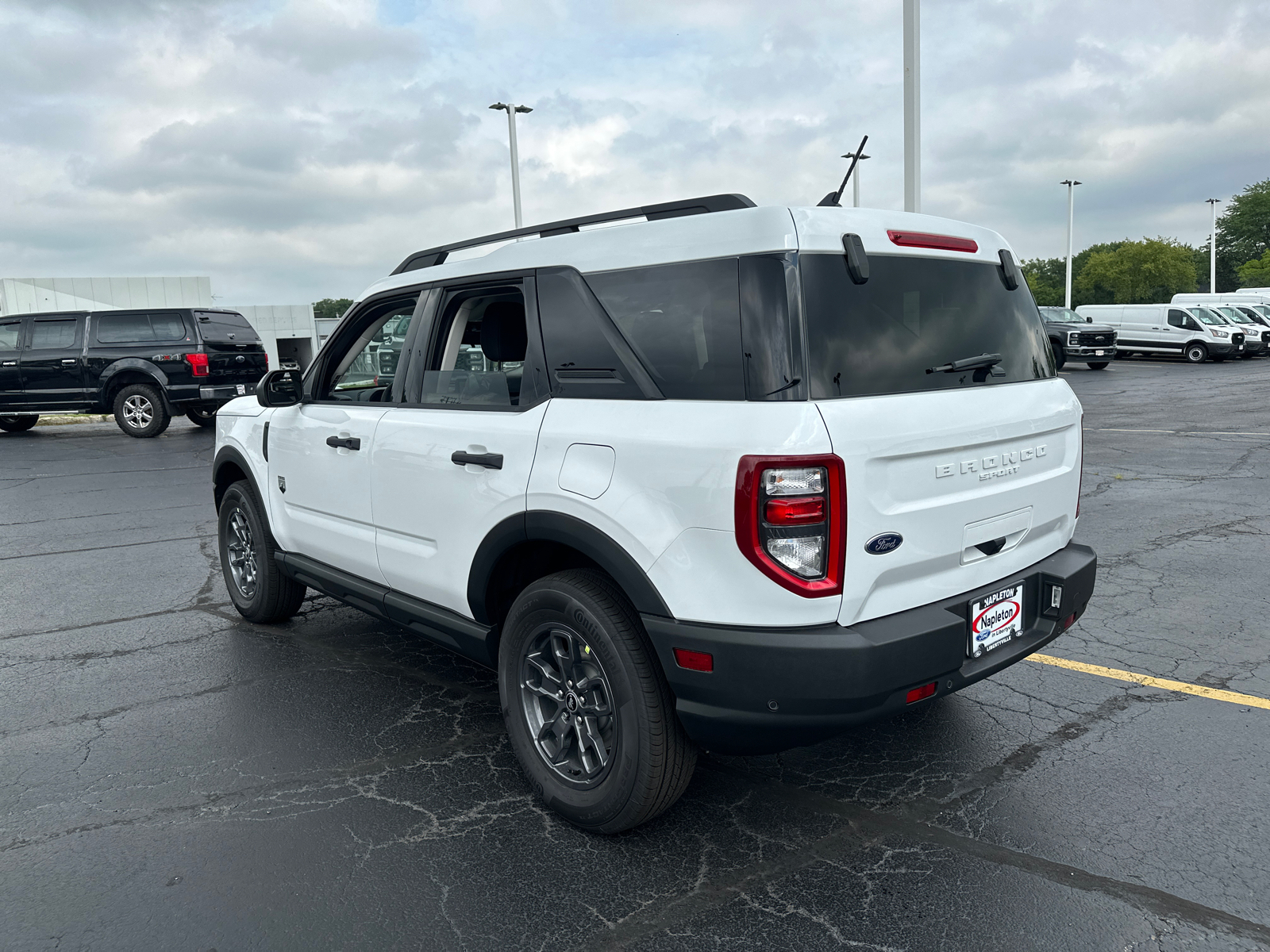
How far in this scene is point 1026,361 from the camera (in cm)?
348

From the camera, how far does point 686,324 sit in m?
2.87

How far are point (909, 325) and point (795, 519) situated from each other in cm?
81

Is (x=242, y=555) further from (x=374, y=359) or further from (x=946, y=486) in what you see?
(x=946, y=486)

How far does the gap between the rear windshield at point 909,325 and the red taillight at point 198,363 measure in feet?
51.9

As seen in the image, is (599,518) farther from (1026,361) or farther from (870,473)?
(1026,361)

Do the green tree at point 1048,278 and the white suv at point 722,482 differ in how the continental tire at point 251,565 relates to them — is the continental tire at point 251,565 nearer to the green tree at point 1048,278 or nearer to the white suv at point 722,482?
the white suv at point 722,482

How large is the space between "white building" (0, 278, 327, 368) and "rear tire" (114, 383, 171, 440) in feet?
55.0

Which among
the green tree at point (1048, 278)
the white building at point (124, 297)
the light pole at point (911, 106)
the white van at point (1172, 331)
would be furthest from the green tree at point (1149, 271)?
the light pole at point (911, 106)

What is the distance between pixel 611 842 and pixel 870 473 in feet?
4.80

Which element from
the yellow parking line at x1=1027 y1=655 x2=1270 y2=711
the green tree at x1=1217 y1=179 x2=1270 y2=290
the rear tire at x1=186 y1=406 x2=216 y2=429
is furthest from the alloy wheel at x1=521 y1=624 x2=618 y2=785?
the green tree at x1=1217 y1=179 x2=1270 y2=290

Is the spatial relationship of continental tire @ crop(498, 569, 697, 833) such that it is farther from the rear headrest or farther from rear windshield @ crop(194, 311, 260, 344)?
rear windshield @ crop(194, 311, 260, 344)

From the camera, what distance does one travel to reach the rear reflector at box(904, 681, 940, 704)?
110 inches

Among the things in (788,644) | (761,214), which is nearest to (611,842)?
(788,644)

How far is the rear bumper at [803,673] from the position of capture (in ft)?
8.58
